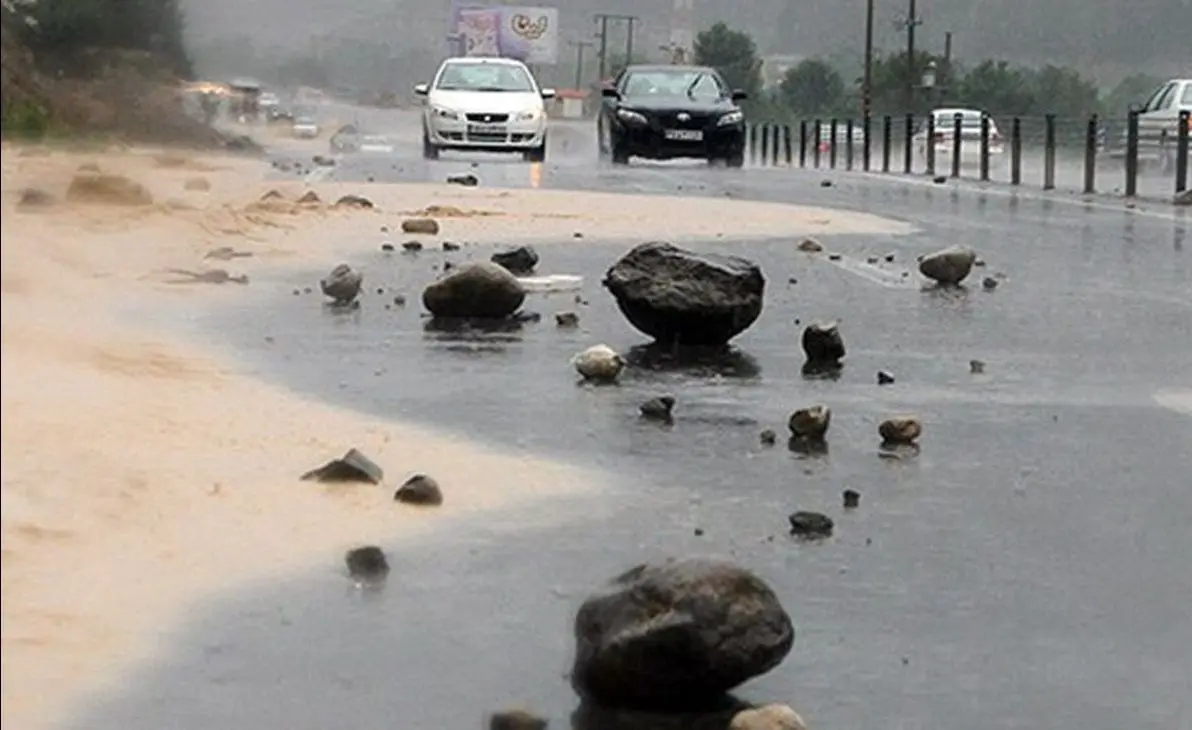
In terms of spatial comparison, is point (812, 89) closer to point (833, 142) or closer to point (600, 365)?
point (833, 142)

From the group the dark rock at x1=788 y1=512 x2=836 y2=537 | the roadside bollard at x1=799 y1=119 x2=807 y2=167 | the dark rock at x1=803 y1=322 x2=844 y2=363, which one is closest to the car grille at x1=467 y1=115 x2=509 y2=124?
the roadside bollard at x1=799 y1=119 x2=807 y2=167

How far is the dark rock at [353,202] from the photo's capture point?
1695 cm

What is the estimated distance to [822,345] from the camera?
859 cm

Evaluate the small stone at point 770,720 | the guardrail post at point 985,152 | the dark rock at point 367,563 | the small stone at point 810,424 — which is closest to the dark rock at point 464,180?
the guardrail post at point 985,152

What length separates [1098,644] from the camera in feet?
14.3

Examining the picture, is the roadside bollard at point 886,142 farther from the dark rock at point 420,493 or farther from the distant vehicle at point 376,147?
the dark rock at point 420,493

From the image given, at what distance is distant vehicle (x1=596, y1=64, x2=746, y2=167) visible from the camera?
3078 centimetres

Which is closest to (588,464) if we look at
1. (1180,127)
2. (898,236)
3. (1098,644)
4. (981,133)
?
(1098,644)

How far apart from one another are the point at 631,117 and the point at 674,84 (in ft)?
5.02

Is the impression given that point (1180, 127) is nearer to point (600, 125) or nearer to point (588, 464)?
point (600, 125)

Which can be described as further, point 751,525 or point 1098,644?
point 751,525

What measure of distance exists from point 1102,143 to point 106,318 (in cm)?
2581

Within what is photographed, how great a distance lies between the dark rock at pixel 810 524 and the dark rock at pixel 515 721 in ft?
5.66

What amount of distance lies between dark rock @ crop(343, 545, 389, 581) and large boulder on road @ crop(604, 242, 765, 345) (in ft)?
12.4
